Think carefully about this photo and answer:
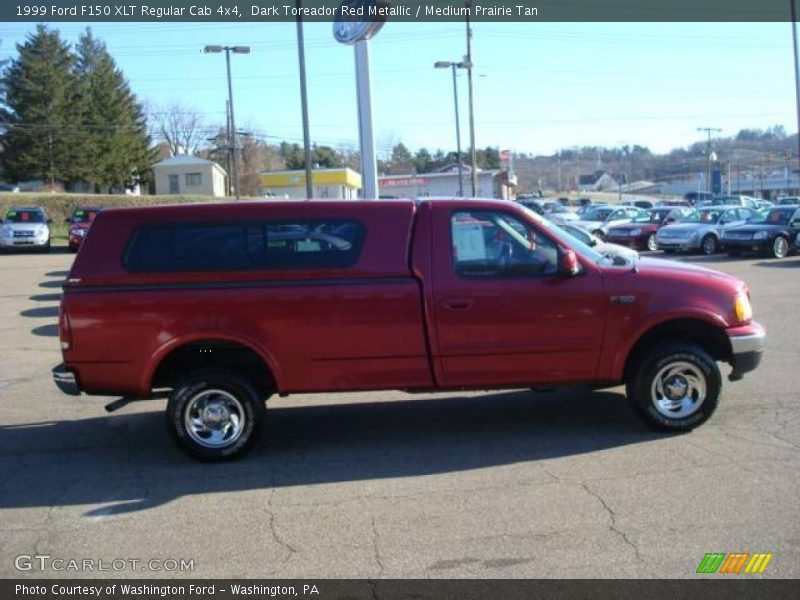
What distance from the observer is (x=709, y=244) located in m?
25.6

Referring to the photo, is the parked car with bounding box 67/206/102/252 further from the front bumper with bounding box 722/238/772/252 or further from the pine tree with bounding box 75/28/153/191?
the pine tree with bounding box 75/28/153/191

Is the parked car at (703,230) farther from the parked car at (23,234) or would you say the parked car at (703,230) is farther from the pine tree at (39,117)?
the pine tree at (39,117)

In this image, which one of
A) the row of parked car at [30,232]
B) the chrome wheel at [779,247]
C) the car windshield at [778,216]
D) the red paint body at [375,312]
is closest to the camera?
the red paint body at [375,312]

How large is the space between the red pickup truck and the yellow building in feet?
197

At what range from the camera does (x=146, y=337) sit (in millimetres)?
5957

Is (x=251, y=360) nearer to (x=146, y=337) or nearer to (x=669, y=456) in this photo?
(x=146, y=337)

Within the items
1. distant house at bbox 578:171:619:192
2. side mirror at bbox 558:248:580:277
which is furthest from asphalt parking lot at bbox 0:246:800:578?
distant house at bbox 578:171:619:192

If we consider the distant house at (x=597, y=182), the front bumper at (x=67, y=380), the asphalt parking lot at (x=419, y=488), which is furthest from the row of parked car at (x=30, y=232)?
the distant house at (x=597, y=182)

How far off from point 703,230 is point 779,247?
2.84 meters

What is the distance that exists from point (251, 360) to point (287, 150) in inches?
5146

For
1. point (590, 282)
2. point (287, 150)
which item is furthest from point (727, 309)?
point (287, 150)

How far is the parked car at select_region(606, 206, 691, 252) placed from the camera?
92.2 ft

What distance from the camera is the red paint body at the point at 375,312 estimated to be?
596 centimetres

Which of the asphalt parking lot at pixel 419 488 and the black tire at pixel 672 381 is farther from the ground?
the black tire at pixel 672 381
